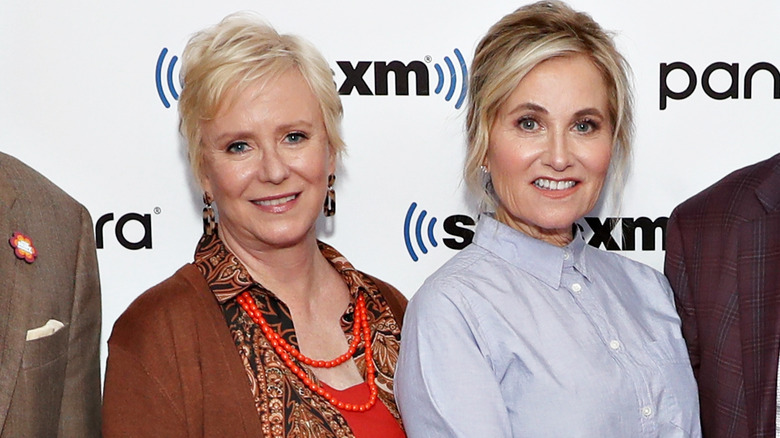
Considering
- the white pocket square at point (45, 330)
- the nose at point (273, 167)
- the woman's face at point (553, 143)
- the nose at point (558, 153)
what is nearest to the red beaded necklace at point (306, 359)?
the nose at point (273, 167)

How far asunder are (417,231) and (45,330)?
95 cm

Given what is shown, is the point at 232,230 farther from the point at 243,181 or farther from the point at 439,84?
the point at 439,84

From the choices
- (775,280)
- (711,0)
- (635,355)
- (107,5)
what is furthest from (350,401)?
(711,0)

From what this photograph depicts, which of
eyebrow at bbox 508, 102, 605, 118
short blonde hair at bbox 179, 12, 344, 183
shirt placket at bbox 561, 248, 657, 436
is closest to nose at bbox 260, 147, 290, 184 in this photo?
short blonde hair at bbox 179, 12, 344, 183

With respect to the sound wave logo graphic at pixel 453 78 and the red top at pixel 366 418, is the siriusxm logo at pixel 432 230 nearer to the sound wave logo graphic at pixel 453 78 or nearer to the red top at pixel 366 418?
the sound wave logo graphic at pixel 453 78

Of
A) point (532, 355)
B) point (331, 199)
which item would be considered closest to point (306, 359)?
point (331, 199)

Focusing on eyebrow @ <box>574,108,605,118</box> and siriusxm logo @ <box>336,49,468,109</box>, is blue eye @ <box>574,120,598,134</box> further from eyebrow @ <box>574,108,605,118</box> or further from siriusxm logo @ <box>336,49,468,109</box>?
siriusxm logo @ <box>336,49,468,109</box>

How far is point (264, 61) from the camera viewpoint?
76.0 inches

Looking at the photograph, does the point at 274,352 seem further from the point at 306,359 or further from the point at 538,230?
the point at 538,230

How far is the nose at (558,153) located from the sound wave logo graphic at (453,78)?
577 millimetres

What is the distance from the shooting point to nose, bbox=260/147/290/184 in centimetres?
192

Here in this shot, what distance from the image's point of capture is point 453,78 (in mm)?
2348

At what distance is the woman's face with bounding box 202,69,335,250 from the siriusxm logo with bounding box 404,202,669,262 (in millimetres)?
435

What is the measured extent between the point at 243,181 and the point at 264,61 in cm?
25
